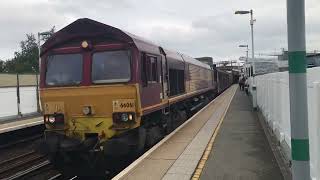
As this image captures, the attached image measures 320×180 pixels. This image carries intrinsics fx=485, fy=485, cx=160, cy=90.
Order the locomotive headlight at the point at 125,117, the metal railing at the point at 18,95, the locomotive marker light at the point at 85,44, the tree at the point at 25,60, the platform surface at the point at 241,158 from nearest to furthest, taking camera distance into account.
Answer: the platform surface at the point at 241,158 < the locomotive headlight at the point at 125,117 < the locomotive marker light at the point at 85,44 < the metal railing at the point at 18,95 < the tree at the point at 25,60

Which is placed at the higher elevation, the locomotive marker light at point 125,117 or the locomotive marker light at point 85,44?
the locomotive marker light at point 85,44

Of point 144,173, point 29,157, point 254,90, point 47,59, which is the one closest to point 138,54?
point 47,59

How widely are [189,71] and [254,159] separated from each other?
10.9 meters

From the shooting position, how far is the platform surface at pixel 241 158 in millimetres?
8992

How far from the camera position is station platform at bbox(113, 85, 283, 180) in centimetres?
902

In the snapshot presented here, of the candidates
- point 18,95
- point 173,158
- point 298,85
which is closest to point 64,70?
point 173,158

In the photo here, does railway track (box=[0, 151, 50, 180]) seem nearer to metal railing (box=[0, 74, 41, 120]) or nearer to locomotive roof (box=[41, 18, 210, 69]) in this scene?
locomotive roof (box=[41, 18, 210, 69])

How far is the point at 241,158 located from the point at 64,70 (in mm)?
4598

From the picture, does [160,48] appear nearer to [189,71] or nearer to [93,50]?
[93,50]

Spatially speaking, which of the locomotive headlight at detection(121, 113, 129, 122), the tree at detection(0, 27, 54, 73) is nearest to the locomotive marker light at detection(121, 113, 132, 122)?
the locomotive headlight at detection(121, 113, 129, 122)

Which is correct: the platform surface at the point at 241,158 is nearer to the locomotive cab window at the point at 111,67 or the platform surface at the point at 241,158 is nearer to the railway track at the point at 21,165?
the locomotive cab window at the point at 111,67

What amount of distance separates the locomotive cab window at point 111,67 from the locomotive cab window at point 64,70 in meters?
0.39

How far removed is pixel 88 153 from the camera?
10930 mm

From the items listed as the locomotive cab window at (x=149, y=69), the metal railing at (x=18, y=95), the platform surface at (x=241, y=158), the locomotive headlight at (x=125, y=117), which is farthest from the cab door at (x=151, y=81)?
the metal railing at (x=18, y=95)
